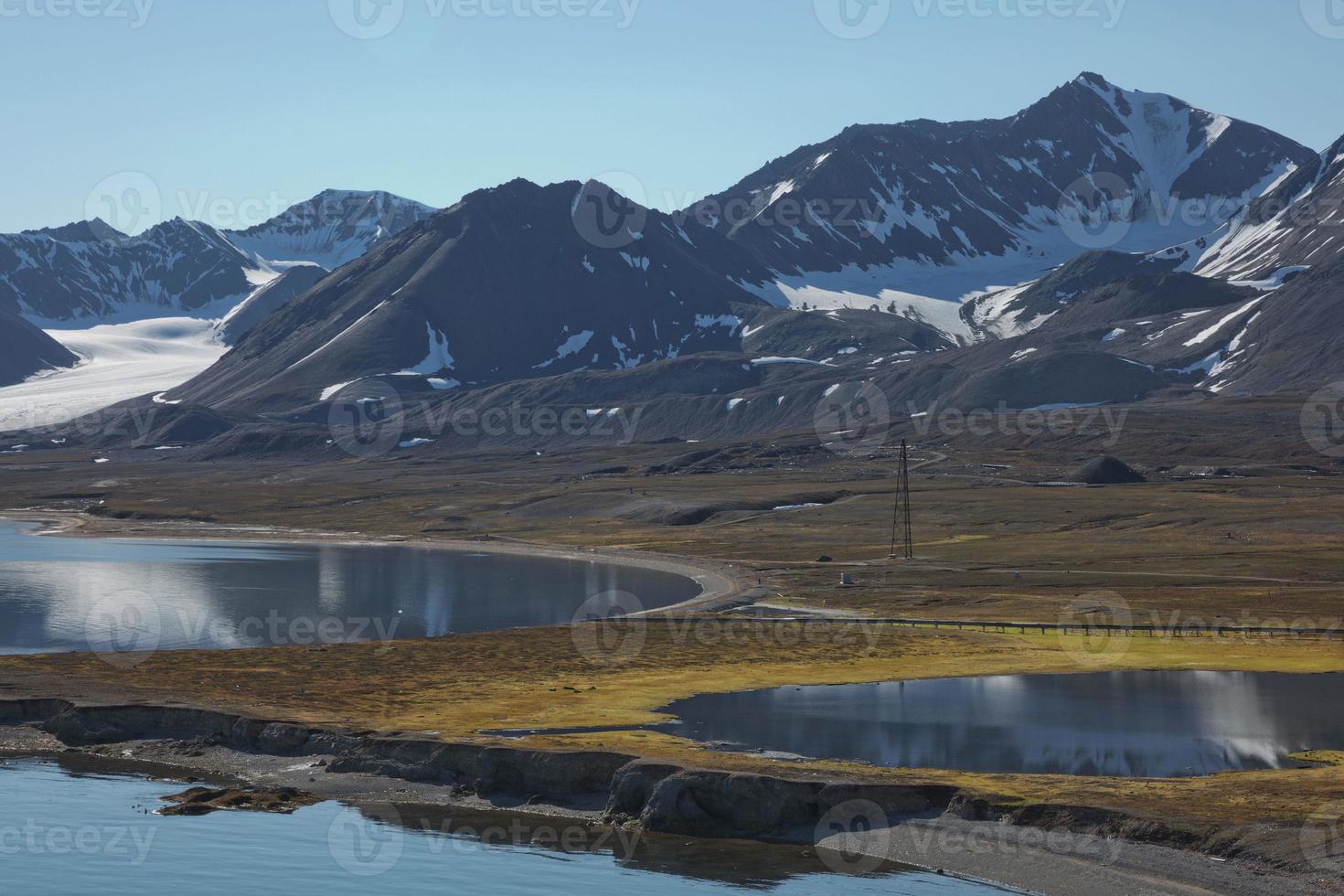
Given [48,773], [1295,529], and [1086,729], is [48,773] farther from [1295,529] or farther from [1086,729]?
[1295,529]

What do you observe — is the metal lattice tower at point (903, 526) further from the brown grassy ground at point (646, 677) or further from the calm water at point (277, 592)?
the brown grassy ground at point (646, 677)

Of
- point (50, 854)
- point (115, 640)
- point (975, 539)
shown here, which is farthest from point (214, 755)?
point (975, 539)

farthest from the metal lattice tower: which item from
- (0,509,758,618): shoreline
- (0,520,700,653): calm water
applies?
(0,520,700,653): calm water

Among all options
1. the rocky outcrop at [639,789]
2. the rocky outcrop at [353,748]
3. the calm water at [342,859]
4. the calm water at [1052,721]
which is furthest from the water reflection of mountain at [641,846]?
the calm water at [1052,721]

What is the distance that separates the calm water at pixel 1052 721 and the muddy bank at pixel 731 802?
8.04 metres

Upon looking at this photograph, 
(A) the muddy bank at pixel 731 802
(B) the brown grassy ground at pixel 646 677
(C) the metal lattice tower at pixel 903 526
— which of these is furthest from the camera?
(C) the metal lattice tower at pixel 903 526

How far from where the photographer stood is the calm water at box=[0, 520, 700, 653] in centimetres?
9669

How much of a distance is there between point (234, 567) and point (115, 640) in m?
55.5

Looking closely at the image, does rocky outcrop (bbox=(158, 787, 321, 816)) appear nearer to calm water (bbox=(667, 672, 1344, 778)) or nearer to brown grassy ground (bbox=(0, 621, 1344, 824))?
brown grassy ground (bbox=(0, 621, 1344, 824))

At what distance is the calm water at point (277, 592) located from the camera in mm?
96688

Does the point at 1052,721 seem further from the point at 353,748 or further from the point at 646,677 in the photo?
the point at 353,748

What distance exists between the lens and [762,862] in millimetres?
45688

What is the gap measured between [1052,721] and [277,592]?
7680 cm

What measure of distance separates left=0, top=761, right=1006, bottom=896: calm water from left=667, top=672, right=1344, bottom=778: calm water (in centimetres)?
1213
